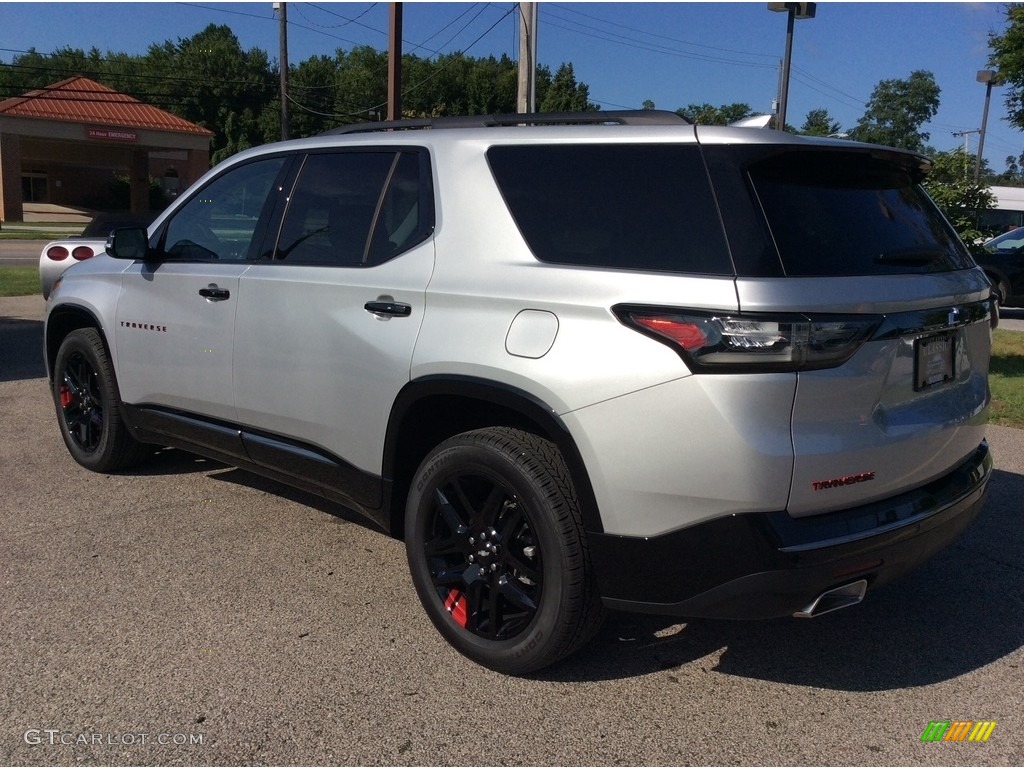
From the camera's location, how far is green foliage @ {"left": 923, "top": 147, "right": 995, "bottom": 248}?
10.2 m

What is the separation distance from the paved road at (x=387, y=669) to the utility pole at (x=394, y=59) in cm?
1091

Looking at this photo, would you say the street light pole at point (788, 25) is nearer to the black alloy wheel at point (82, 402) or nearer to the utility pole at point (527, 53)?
the utility pole at point (527, 53)

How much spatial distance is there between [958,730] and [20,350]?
9.73m

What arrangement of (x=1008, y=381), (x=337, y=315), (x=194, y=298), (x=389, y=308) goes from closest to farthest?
(x=389, y=308), (x=337, y=315), (x=194, y=298), (x=1008, y=381)

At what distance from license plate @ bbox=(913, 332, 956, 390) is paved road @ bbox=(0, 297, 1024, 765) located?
112 cm

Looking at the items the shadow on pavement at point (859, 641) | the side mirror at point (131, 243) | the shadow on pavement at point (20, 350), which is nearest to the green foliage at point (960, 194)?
the shadow on pavement at point (859, 641)

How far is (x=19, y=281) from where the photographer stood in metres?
16.9

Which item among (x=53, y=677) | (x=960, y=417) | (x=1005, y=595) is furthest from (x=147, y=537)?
(x=1005, y=595)

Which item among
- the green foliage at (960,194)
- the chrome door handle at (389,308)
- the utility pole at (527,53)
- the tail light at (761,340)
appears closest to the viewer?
the tail light at (761,340)

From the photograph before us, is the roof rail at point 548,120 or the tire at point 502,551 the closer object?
the tire at point 502,551

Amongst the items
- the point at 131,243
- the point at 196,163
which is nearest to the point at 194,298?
the point at 131,243

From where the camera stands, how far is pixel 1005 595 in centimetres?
415

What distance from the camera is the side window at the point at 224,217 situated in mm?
4578

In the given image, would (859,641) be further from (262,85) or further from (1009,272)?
(262,85)
